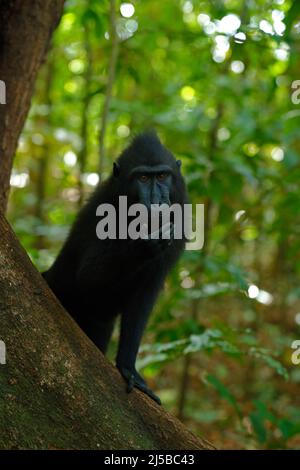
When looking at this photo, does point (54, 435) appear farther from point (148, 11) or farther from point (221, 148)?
point (148, 11)

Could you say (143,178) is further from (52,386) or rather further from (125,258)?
(52,386)

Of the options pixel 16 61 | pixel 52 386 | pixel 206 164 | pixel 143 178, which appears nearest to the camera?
pixel 52 386

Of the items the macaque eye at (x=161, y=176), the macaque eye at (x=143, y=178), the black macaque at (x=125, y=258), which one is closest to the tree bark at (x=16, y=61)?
the black macaque at (x=125, y=258)

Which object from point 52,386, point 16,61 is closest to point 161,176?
point 16,61

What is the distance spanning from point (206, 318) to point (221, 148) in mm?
4232

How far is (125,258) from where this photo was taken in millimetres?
3662

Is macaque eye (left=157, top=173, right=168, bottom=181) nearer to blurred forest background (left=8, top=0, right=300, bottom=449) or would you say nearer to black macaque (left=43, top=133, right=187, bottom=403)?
black macaque (left=43, top=133, right=187, bottom=403)

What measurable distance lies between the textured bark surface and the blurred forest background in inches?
51.6

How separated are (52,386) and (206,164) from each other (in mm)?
2896

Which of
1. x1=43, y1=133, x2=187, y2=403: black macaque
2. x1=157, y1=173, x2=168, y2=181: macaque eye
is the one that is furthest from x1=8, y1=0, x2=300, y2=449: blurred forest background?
x1=157, y1=173, x2=168, y2=181: macaque eye

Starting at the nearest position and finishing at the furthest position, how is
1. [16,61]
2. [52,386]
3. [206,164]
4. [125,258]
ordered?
1. [52,386]
2. [125,258]
3. [16,61]
4. [206,164]

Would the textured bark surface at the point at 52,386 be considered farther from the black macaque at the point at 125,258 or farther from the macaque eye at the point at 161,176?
the macaque eye at the point at 161,176

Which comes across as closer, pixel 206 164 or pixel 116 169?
pixel 116 169
